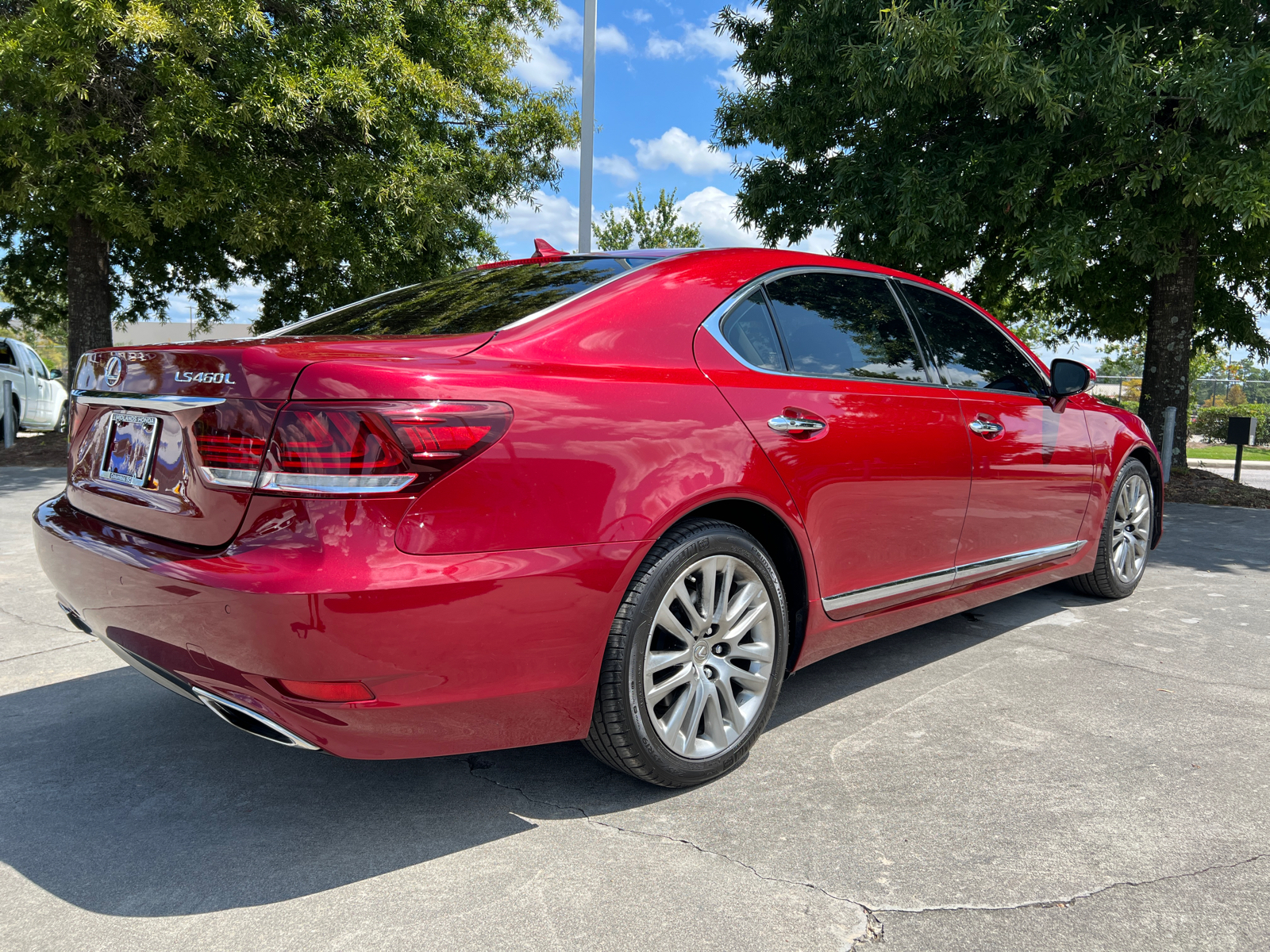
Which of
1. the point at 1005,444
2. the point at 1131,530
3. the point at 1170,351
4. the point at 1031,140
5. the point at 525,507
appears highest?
the point at 1031,140

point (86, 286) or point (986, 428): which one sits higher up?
point (86, 286)

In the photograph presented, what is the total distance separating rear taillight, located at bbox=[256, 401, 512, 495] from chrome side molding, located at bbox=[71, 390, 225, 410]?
0.26 meters

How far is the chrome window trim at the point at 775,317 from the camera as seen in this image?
298 centimetres

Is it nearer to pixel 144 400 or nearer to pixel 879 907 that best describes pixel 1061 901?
pixel 879 907

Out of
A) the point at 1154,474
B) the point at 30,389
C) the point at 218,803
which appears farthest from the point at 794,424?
the point at 30,389

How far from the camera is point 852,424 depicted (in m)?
3.26

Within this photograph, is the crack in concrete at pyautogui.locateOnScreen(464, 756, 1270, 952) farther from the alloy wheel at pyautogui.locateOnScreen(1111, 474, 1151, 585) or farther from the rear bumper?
the alloy wheel at pyautogui.locateOnScreen(1111, 474, 1151, 585)

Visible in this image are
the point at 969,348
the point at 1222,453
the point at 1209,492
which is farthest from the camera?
the point at 1222,453

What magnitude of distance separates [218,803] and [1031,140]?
9.55 meters

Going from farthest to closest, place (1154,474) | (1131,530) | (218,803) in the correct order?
1. (1154,474)
2. (1131,530)
3. (218,803)

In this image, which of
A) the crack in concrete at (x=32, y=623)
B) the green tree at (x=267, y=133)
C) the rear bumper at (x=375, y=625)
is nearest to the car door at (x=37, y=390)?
the green tree at (x=267, y=133)

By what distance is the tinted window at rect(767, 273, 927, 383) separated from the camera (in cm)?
327

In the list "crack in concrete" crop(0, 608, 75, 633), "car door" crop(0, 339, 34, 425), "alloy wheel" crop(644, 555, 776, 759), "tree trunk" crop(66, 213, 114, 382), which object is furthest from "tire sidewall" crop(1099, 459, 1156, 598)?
"car door" crop(0, 339, 34, 425)

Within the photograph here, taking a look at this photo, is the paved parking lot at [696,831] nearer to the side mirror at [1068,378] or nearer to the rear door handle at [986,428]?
the rear door handle at [986,428]
